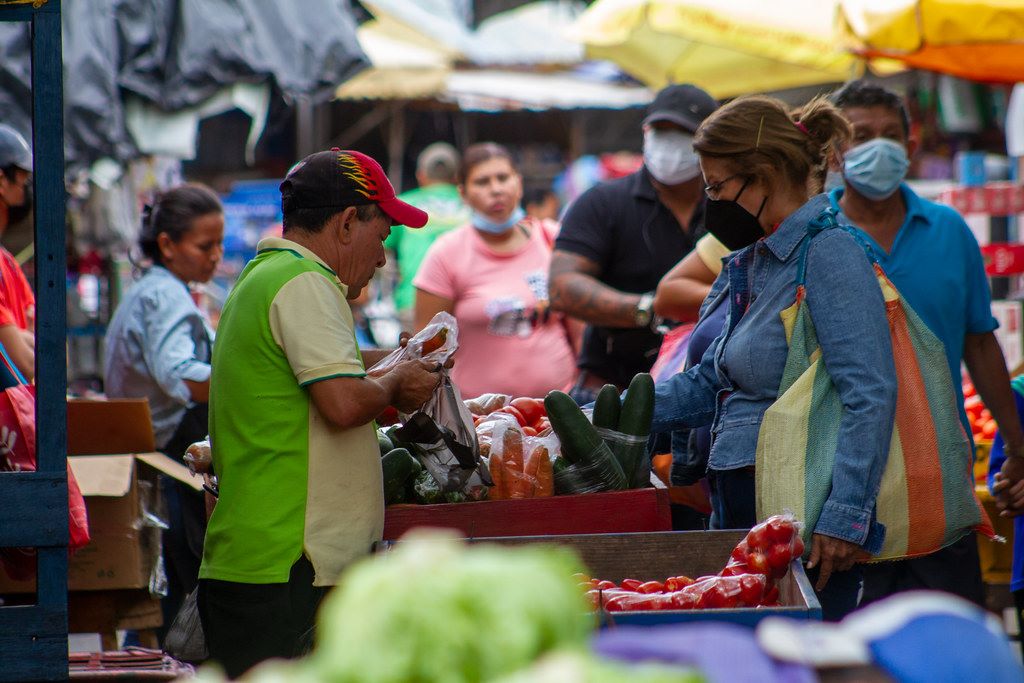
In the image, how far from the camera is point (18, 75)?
605cm

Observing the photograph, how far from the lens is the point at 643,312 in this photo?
4625 millimetres

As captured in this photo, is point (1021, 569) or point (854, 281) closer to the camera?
point (854, 281)

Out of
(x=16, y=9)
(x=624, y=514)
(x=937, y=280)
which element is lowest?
(x=624, y=514)

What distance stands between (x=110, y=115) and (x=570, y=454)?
4167 mm

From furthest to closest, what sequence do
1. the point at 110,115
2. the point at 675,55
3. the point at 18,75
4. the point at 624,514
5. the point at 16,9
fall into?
the point at 675,55 → the point at 110,115 → the point at 18,75 → the point at 624,514 → the point at 16,9

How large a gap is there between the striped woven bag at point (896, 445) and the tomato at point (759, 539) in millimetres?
204

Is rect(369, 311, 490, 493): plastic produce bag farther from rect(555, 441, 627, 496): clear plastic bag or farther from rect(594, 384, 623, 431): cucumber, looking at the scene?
rect(594, 384, 623, 431): cucumber

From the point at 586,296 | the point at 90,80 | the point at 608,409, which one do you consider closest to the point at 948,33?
the point at 586,296

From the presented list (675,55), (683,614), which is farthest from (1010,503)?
(675,55)

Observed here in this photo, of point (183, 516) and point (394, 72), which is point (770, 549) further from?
point (394, 72)

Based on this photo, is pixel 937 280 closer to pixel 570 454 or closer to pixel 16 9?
pixel 570 454

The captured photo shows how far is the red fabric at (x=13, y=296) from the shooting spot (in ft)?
13.0

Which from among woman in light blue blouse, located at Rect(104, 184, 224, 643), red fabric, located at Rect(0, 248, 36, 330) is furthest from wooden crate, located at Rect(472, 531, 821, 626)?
woman in light blue blouse, located at Rect(104, 184, 224, 643)

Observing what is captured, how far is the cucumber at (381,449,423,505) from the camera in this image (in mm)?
3264
